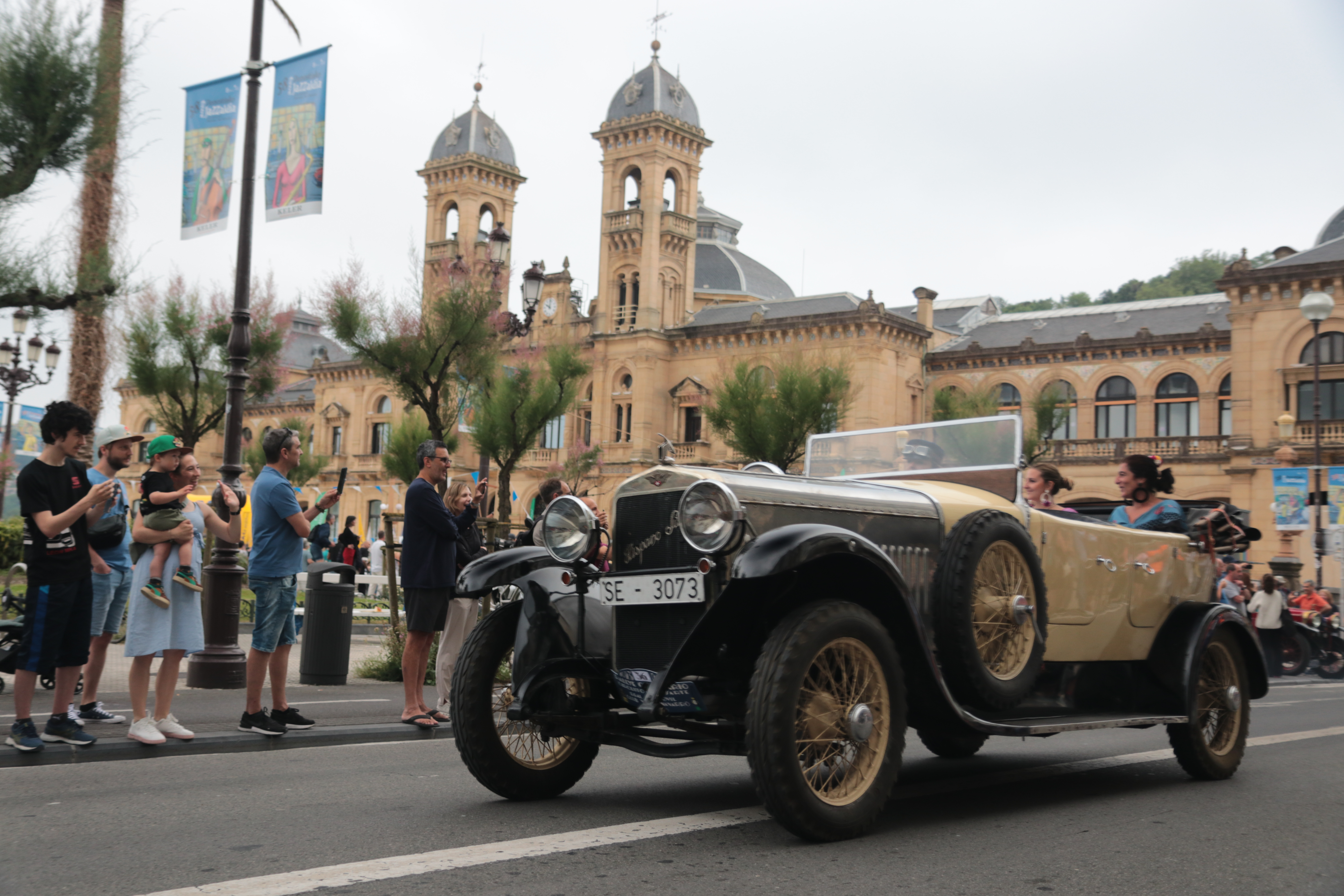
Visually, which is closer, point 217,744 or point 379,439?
point 217,744

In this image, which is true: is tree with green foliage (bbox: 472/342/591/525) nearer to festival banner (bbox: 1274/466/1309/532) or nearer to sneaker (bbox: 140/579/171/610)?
festival banner (bbox: 1274/466/1309/532)

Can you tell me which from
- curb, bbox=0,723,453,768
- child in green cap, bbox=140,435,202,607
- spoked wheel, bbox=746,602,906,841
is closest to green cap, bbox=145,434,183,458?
child in green cap, bbox=140,435,202,607

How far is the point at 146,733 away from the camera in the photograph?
24.7ft

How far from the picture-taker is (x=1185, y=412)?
47.7 metres

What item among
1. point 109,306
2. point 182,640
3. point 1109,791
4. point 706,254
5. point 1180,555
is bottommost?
point 1109,791

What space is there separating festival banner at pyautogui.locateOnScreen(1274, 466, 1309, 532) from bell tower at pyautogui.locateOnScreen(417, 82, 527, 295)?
3967cm

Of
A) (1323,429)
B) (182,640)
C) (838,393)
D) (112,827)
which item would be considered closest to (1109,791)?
(112,827)

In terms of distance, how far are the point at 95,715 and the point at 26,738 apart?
5.40ft

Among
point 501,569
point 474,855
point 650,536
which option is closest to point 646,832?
point 474,855

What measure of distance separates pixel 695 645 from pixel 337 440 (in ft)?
222

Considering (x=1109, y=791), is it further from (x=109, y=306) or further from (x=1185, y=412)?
(x=1185, y=412)

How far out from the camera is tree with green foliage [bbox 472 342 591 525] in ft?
98.4

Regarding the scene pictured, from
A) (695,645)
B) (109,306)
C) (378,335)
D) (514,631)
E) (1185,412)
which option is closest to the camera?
(695,645)

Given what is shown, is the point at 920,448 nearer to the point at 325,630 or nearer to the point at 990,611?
the point at 990,611
